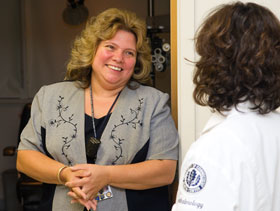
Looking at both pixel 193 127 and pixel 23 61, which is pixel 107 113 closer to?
pixel 193 127

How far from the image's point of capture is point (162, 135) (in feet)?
5.47

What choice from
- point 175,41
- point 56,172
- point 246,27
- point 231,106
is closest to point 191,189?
point 231,106

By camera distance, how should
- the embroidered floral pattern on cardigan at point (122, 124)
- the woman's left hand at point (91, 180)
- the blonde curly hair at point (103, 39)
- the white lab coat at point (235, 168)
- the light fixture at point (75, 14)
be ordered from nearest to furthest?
1. the white lab coat at point (235, 168)
2. the woman's left hand at point (91, 180)
3. the embroidered floral pattern on cardigan at point (122, 124)
4. the blonde curly hair at point (103, 39)
5. the light fixture at point (75, 14)

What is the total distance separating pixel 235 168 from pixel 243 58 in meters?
0.27

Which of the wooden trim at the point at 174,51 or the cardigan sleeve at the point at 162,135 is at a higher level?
the wooden trim at the point at 174,51

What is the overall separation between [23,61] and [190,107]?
295 cm

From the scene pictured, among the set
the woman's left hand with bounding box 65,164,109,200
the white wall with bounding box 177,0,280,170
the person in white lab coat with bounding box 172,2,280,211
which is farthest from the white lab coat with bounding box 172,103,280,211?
the white wall with bounding box 177,0,280,170

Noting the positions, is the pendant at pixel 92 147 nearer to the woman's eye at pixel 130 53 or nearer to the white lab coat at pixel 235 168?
the woman's eye at pixel 130 53

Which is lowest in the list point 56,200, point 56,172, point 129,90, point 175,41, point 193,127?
point 56,200

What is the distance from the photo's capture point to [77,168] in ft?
5.01

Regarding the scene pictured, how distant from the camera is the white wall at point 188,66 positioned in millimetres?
1706

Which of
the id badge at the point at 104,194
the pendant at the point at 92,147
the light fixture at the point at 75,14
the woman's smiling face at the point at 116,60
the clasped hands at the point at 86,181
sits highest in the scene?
the light fixture at the point at 75,14

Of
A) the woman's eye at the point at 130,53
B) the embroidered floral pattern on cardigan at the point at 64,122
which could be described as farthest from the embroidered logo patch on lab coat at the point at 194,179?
the woman's eye at the point at 130,53

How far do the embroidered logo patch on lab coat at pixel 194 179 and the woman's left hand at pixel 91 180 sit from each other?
0.64 metres
